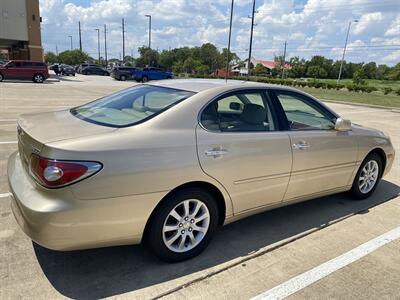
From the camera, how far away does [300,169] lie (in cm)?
363

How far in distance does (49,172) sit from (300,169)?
245cm

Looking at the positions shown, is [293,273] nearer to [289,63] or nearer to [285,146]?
[285,146]

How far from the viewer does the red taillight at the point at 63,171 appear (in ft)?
7.72

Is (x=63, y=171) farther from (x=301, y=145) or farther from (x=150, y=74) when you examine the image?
(x=150, y=74)

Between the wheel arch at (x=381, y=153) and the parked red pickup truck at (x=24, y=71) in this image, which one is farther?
the parked red pickup truck at (x=24, y=71)

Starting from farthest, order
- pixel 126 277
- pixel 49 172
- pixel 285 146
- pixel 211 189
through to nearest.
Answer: pixel 285 146, pixel 211 189, pixel 126 277, pixel 49 172

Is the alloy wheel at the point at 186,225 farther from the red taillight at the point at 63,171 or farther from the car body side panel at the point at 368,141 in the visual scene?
the car body side panel at the point at 368,141

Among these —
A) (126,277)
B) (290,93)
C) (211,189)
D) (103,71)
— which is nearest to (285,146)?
(290,93)

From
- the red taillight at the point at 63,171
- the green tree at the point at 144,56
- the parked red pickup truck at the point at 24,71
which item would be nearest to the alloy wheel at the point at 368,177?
the red taillight at the point at 63,171

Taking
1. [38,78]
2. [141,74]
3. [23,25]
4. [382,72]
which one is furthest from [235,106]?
[382,72]

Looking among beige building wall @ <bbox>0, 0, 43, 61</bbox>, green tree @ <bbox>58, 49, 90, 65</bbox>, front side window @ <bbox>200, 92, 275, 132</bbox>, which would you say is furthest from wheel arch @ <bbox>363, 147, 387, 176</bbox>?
green tree @ <bbox>58, 49, 90, 65</bbox>

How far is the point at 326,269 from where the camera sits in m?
3.01

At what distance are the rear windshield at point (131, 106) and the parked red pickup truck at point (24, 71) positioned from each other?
25.3 metres

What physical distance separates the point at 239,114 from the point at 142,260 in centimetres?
174
